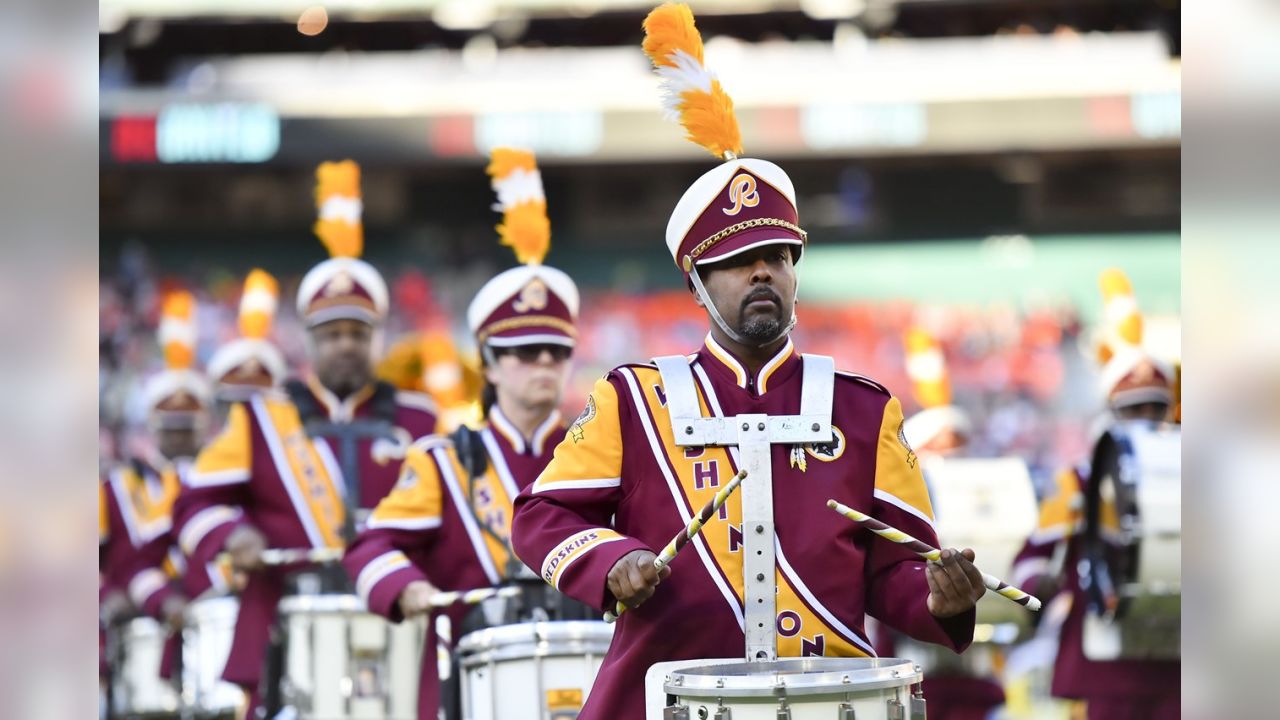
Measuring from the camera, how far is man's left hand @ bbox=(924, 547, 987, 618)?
4.20 m

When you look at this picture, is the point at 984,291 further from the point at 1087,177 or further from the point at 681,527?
the point at 681,527

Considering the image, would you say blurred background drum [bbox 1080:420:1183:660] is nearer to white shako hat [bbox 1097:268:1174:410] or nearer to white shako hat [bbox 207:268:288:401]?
white shako hat [bbox 1097:268:1174:410]

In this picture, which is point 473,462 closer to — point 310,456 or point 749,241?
→ point 310,456

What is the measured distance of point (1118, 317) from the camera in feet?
34.6

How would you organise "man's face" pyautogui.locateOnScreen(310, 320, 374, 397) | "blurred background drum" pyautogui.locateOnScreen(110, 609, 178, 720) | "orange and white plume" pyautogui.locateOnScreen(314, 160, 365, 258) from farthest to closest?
"blurred background drum" pyautogui.locateOnScreen(110, 609, 178, 720), "orange and white plume" pyautogui.locateOnScreen(314, 160, 365, 258), "man's face" pyautogui.locateOnScreen(310, 320, 374, 397)

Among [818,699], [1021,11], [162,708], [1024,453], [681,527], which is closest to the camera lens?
[818,699]

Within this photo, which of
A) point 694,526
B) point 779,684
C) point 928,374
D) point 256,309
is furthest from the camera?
point 928,374

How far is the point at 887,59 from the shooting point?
24812mm

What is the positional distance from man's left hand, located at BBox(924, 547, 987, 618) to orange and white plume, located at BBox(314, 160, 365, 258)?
5511 mm

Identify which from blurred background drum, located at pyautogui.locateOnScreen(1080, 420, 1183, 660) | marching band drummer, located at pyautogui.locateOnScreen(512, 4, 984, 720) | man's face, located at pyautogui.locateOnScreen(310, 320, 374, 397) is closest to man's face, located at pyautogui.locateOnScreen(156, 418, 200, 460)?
man's face, located at pyautogui.locateOnScreen(310, 320, 374, 397)

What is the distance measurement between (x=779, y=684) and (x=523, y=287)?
139 inches

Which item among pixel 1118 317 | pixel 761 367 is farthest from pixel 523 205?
pixel 1118 317

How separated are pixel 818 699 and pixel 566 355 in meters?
3.54

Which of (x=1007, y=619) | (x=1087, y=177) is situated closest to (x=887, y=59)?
(x=1087, y=177)
